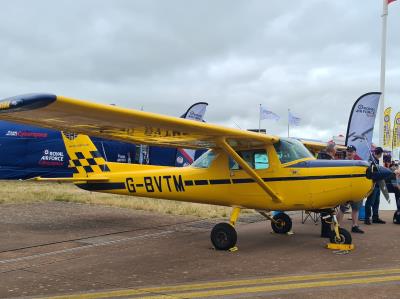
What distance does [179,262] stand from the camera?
662 centimetres

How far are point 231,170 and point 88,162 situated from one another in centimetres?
406

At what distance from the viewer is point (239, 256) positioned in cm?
712

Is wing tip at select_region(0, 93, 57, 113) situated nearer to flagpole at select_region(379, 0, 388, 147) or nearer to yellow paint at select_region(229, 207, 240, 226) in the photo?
yellow paint at select_region(229, 207, 240, 226)

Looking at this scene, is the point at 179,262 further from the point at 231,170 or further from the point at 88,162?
the point at 88,162

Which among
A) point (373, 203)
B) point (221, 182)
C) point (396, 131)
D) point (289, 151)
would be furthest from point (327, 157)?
point (396, 131)

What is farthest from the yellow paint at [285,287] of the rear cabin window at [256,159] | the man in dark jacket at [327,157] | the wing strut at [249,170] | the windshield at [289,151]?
the man in dark jacket at [327,157]

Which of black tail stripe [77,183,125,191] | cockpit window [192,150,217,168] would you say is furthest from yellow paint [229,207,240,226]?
black tail stripe [77,183,125,191]

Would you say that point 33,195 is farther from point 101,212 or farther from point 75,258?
point 75,258

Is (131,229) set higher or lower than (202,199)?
lower

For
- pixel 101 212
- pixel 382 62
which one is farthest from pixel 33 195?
pixel 382 62

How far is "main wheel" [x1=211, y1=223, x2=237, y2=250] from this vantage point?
299 inches

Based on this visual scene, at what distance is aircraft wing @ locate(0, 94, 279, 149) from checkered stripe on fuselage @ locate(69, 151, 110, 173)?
74.4 inches

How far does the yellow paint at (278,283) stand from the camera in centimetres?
487

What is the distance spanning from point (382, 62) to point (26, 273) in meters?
17.0
